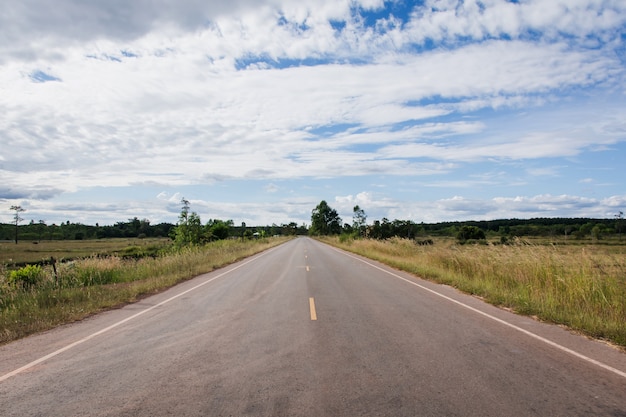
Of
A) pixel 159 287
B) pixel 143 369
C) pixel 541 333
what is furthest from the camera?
pixel 159 287

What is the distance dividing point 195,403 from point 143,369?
160 cm

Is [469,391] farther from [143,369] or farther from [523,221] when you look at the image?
[523,221]

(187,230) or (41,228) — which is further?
(41,228)

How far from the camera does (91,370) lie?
5.66 m

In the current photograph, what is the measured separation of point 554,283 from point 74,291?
1442cm

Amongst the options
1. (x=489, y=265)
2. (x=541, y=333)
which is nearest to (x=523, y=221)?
(x=489, y=265)

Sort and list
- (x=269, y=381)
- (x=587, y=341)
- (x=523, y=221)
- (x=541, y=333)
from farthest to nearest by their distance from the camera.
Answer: (x=523, y=221), (x=541, y=333), (x=587, y=341), (x=269, y=381)

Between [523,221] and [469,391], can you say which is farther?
[523,221]

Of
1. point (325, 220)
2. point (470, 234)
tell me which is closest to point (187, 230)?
point (470, 234)

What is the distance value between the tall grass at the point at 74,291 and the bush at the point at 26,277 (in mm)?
90

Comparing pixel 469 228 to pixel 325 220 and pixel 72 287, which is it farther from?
pixel 72 287

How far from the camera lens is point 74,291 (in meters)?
13.0

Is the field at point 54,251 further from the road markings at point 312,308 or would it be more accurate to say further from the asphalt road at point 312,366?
the asphalt road at point 312,366

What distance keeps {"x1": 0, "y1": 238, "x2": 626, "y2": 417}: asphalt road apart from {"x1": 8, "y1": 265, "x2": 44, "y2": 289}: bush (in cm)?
747
